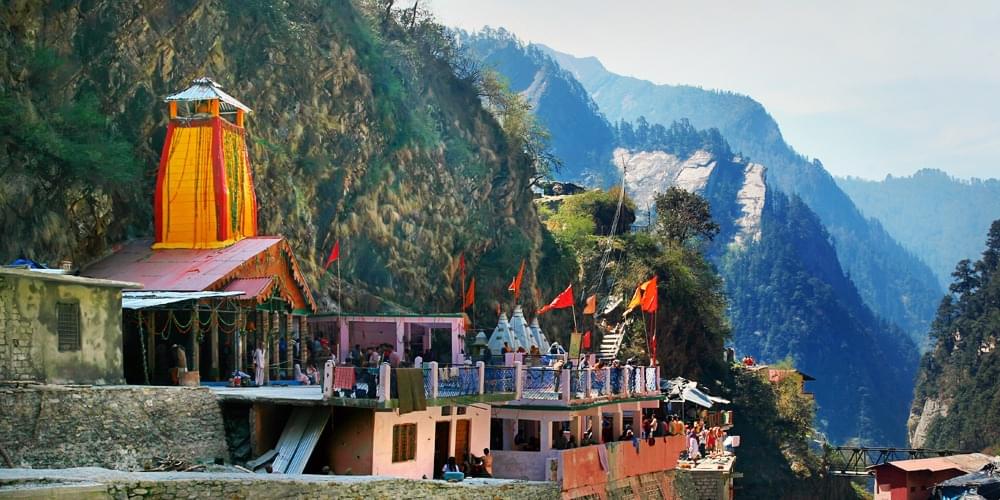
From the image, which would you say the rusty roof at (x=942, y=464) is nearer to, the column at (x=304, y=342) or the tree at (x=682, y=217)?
the tree at (x=682, y=217)

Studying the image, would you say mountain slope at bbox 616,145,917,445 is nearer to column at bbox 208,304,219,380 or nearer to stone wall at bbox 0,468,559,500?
column at bbox 208,304,219,380

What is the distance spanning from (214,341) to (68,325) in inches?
259

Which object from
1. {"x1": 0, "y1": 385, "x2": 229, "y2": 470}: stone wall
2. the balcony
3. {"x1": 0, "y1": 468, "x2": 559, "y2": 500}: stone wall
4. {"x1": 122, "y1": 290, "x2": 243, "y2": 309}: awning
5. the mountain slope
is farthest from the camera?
the mountain slope

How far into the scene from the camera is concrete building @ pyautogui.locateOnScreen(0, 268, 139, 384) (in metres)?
24.4

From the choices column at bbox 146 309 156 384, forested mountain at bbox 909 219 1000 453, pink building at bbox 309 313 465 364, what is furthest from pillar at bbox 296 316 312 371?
forested mountain at bbox 909 219 1000 453

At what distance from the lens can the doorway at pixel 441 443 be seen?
31.7 metres

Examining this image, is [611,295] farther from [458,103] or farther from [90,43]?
[90,43]

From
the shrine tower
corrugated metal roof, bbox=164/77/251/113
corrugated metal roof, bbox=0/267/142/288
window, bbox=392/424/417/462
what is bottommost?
window, bbox=392/424/417/462

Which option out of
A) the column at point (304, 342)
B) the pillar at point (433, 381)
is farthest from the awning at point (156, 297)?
the column at point (304, 342)

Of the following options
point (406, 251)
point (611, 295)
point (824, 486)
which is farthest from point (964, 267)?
point (406, 251)

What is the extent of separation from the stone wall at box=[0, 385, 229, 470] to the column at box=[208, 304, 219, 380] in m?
4.30

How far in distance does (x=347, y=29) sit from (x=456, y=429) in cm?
2413

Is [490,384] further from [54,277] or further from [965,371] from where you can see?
[965,371]

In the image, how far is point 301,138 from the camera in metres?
46.8
